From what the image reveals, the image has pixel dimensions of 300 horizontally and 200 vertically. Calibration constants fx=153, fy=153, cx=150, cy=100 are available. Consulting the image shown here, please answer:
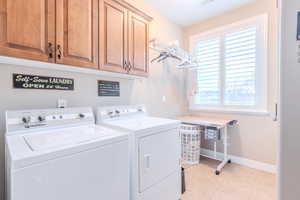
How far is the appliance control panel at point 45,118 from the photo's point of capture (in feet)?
4.05

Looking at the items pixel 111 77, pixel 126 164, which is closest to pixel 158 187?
pixel 126 164

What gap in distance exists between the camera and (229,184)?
220 cm

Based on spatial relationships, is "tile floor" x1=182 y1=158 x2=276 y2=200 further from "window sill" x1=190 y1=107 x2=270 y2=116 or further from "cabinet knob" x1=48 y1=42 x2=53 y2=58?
"cabinet knob" x1=48 y1=42 x2=53 y2=58

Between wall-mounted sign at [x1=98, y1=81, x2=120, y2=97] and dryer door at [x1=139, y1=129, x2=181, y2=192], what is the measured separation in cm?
91

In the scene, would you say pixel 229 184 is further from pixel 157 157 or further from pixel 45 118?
pixel 45 118

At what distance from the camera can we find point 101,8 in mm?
1583

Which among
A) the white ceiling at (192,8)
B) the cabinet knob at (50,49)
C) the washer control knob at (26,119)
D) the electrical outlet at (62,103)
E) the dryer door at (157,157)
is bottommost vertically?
the dryer door at (157,157)

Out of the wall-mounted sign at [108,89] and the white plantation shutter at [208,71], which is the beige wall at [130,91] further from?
the white plantation shutter at [208,71]

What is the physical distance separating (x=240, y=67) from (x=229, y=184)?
1993 millimetres

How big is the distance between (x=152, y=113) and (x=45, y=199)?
2.01m

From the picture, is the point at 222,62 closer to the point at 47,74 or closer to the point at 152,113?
the point at 152,113

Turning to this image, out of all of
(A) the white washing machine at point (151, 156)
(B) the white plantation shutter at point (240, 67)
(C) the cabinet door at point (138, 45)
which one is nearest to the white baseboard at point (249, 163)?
(B) the white plantation shutter at point (240, 67)

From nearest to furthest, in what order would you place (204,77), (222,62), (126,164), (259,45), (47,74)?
(126,164), (47,74), (259,45), (222,62), (204,77)

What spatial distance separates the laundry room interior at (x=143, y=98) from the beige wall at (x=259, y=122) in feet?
0.06
